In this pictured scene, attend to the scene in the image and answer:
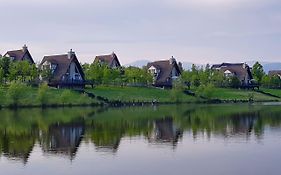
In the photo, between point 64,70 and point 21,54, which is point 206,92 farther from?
point 21,54

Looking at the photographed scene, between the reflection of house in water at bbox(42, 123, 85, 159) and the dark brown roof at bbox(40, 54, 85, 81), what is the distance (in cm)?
4283

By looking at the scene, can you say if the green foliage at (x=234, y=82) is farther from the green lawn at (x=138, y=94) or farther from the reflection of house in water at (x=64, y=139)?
the reflection of house in water at (x=64, y=139)

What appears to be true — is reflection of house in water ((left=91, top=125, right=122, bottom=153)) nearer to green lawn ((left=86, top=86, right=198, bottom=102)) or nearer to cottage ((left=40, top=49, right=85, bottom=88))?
green lawn ((left=86, top=86, right=198, bottom=102))

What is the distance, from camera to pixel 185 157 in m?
25.6

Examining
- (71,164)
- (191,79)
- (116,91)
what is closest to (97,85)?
(116,91)

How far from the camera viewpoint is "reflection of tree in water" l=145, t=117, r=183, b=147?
32250mm

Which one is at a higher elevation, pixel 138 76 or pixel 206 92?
pixel 138 76

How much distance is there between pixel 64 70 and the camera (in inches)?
3337

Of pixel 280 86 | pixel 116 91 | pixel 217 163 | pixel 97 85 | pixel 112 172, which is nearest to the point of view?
pixel 112 172

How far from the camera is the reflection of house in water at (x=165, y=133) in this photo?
106ft

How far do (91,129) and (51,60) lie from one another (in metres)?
51.3

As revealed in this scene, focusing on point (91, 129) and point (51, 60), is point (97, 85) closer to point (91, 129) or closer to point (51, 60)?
point (51, 60)

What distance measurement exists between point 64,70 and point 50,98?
637 inches

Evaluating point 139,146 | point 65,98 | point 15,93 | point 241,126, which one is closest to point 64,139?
point 139,146
